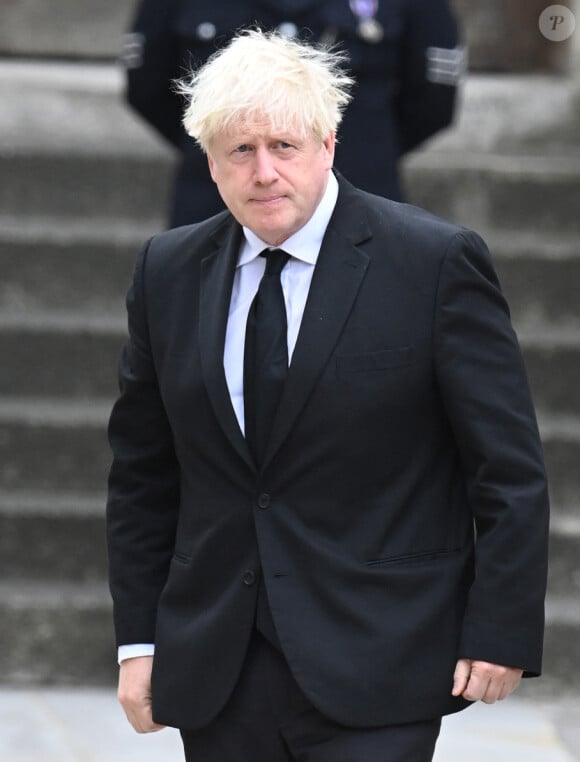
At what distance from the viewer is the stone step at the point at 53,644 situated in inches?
203

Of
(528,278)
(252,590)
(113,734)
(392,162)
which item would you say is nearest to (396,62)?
(392,162)

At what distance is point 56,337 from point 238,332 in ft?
10.2

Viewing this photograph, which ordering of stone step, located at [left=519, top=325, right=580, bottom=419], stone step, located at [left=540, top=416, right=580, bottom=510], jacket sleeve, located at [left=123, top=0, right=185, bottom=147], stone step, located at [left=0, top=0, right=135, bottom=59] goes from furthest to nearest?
stone step, located at [left=0, top=0, right=135, bottom=59] → stone step, located at [left=519, top=325, right=580, bottom=419] → stone step, located at [left=540, top=416, right=580, bottom=510] → jacket sleeve, located at [left=123, top=0, right=185, bottom=147]

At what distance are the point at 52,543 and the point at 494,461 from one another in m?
2.90

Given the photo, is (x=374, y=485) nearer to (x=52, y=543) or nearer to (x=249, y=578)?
(x=249, y=578)

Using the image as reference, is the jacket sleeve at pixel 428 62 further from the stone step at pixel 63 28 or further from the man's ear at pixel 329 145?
the stone step at pixel 63 28

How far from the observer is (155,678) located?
295 cm

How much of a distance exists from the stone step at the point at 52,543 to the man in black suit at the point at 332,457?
8.21 ft

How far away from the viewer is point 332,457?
2.75 meters

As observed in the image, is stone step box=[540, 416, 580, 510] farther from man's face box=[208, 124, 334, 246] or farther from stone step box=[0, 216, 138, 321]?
man's face box=[208, 124, 334, 246]

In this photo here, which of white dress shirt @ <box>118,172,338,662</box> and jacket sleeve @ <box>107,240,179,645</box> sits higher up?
white dress shirt @ <box>118,172,338,662</box>

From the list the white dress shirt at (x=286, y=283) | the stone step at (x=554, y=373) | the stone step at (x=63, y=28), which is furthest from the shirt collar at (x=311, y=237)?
the stone step at (x=63, y=28)

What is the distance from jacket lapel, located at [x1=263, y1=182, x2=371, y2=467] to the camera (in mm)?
2734

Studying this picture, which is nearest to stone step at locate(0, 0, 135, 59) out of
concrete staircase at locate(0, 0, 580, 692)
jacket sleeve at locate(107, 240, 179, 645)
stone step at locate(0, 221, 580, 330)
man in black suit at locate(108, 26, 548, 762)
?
concrete staircase at locate(0, 0, 580, 692)
